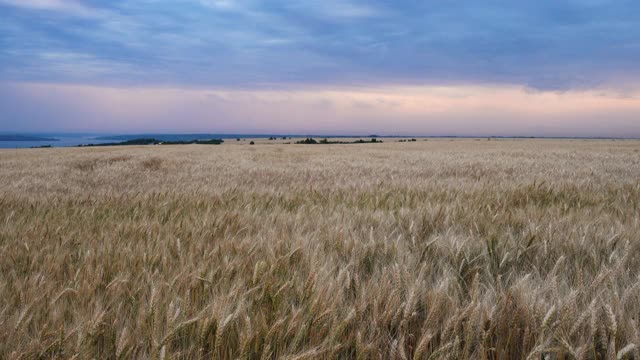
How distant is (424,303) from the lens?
55.9 inches

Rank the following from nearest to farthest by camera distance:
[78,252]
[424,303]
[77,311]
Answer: [77,311], [424,303], [78,252]

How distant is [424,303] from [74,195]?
460cm

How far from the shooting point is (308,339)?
120 centimetres

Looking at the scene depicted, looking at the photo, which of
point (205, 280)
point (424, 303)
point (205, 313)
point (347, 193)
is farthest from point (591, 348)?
point (347, 193)

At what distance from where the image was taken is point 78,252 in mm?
2113

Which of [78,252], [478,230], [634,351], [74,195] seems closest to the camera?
[634,351]

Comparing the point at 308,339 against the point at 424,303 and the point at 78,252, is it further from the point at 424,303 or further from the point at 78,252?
the point at 78,252

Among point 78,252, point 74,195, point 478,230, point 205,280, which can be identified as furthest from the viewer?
point 74,195

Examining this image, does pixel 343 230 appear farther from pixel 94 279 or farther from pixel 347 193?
pixel 347 193

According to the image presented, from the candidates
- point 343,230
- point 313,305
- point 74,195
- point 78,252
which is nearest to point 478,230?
point 343,230

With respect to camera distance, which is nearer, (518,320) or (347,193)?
(518,320)

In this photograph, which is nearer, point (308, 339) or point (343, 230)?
point (308, 339)

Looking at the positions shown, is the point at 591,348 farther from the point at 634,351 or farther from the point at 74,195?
the point at 74,195

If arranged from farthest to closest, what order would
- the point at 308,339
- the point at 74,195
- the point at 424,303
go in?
the point at 74,195 < the point at 424,303 < the point at 308,339
